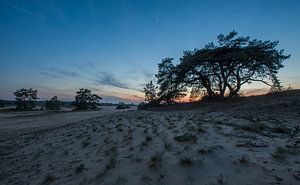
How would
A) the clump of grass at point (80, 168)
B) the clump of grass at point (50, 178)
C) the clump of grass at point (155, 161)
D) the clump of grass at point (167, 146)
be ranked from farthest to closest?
the clump of grass at point (167, 146) → the clump of grass at point (80, 168) → the clump of grass at point (50, 178) → the clump of grass at point (155, 161)

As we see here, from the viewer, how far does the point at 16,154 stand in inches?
417

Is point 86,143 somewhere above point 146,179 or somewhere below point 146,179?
above

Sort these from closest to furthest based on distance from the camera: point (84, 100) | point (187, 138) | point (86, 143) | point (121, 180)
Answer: point (121, 180) → point (187, 138) → point (86, 143) → point (84, 100)

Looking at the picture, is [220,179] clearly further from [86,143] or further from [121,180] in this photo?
[86,143]

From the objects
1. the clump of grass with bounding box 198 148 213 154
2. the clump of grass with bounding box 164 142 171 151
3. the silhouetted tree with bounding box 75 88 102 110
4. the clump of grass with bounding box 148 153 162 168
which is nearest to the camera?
the clump of grass with bounding box 148 153 162 168

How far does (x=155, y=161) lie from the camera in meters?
6.11

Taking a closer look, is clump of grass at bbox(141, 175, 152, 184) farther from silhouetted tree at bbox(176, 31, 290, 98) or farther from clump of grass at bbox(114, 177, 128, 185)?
silhouetted tree at bbox(176, 31, 290, 98)

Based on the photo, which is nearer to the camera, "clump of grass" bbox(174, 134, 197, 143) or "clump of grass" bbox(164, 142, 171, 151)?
"clump of grass" bbox(164, 142, 171, 151)

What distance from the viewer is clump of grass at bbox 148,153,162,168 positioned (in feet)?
19.3

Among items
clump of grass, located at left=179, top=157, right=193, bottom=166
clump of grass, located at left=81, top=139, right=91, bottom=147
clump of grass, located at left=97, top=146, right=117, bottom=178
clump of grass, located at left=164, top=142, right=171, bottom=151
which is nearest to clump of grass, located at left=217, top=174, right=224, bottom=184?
clump of grass, located at left=179, top=157, right=193, bottom=166

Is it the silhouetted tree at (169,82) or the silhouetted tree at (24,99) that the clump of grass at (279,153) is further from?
the silhouetted tree at (24,99)

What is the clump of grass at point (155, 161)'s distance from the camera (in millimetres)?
5874

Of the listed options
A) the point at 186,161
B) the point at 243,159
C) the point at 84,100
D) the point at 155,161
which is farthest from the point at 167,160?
the point at 84,100

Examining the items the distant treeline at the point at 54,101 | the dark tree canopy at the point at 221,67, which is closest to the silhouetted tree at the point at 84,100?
the distant treeline at the point at 54,101
